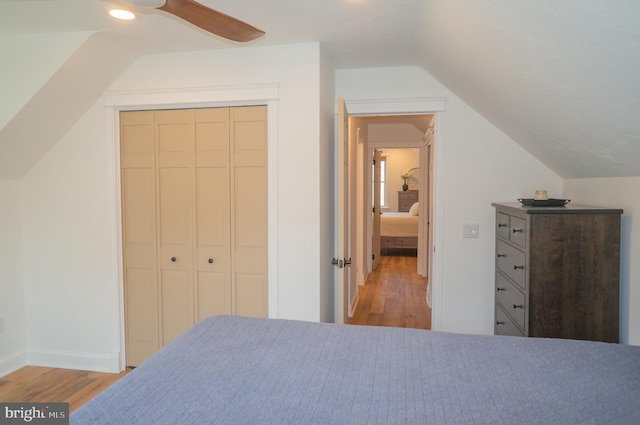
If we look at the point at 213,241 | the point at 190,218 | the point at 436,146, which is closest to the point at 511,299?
the point at 436,146

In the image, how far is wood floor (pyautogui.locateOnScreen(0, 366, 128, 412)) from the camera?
2.78 metres

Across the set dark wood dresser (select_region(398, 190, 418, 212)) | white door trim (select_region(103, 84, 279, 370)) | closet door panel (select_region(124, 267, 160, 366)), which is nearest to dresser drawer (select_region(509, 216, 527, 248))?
white door trim (select_region(103, 84, 279, 370))

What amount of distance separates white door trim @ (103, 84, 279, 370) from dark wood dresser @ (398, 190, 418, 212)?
8.42 metres

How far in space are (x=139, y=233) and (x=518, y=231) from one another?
8.71 feet

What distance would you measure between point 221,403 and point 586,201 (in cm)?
245

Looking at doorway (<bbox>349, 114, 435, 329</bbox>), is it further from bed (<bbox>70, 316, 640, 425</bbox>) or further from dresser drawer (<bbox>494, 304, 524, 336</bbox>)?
bed (<bbox>70, 316, 640, 425</bbox>)

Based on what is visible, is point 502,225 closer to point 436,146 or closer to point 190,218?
point 436,146

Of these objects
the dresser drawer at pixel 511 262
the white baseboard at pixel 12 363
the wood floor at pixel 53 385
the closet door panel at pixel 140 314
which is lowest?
the wood floor at pixel 53 385

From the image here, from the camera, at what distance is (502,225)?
2.81m

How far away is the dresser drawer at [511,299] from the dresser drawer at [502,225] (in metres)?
0.28

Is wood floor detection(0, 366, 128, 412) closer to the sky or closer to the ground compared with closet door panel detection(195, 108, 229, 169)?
closer to the ground

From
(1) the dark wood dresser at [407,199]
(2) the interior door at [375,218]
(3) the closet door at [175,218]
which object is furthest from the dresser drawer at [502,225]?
(1) the dark wood dresser at [407,199]

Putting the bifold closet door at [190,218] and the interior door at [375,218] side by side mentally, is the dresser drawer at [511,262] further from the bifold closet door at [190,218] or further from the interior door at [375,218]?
the interior door at [375,218]

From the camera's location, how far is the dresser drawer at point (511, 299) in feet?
7.63
